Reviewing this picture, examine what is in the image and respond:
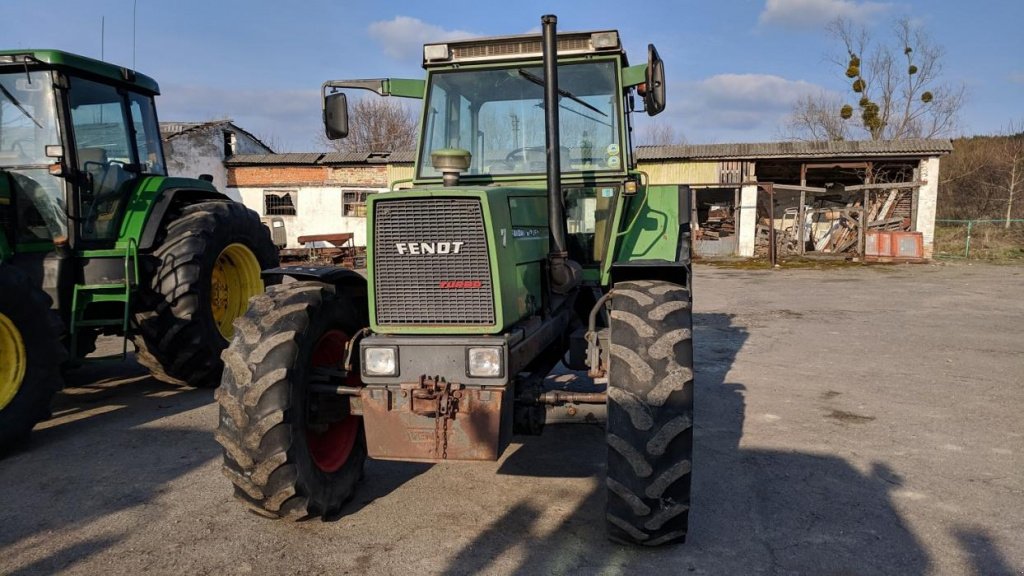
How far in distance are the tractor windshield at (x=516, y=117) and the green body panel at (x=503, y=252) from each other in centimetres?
99

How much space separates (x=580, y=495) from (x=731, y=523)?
2.72ft

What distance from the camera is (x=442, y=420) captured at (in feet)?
11.1

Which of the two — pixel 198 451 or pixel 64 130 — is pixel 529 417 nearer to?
pixel 198 451

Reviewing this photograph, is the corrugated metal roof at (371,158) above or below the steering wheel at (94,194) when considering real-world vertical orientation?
above

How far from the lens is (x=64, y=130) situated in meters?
5.83

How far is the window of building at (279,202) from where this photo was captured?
24.8 m

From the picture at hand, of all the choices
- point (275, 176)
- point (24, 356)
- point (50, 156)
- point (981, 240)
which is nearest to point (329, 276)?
point (24, 356)

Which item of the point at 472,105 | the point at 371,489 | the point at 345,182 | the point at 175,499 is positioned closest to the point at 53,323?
the point at 175,499

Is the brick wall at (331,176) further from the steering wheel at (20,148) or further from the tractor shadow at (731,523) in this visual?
the tractor shadow at (731,523)

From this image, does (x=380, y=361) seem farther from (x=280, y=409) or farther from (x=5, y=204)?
(x=5, y=204)

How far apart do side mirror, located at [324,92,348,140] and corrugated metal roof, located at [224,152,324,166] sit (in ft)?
67.6

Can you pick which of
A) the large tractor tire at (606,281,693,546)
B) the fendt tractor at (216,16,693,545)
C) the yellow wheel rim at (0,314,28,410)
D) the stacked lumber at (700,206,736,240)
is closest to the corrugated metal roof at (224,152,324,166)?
the stacked lumber at (700,206,736,240)

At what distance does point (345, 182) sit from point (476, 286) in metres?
22.0

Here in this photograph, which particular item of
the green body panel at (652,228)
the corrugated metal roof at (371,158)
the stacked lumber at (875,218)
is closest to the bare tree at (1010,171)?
the stacked lumber at (875,218)
